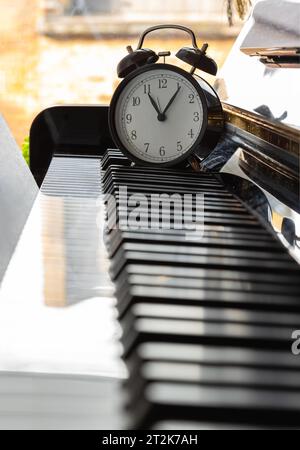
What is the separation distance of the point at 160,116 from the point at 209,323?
1169mm

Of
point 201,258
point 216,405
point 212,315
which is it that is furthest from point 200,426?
point 201,258

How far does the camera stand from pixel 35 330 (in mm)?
803

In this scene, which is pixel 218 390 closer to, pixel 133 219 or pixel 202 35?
pixel 133 219

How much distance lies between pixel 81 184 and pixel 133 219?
415 mm

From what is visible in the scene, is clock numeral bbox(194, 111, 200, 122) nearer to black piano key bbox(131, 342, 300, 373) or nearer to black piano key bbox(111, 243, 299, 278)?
black piano key bbox(111, 243, 299, 278)

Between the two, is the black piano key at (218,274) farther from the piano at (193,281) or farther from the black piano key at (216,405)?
the black piano key at (216,405)

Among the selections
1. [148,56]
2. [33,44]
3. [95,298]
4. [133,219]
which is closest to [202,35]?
[33,44]

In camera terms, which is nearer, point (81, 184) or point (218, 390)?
point (218, 390)

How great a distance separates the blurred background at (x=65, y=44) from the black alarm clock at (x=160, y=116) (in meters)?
3.00

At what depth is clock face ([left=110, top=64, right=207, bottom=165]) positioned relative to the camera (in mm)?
1864

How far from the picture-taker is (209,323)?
2.57 ft

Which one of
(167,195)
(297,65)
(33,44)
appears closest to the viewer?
(167,195)

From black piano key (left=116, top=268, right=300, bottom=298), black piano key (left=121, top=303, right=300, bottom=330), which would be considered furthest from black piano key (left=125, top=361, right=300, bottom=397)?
black piano key (left=116, top=268, right=300, bottom=298)
